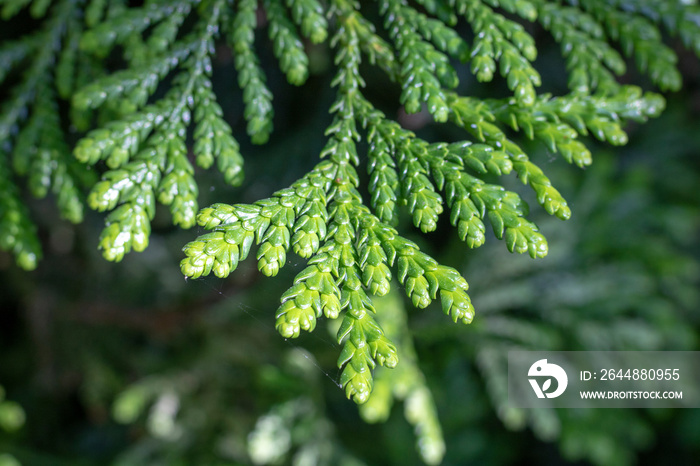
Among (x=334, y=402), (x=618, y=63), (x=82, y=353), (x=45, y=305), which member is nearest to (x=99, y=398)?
(x=82, y=353)

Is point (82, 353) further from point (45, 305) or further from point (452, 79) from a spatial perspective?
point (452, 79)

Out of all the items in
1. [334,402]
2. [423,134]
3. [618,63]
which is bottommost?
[334,402]
